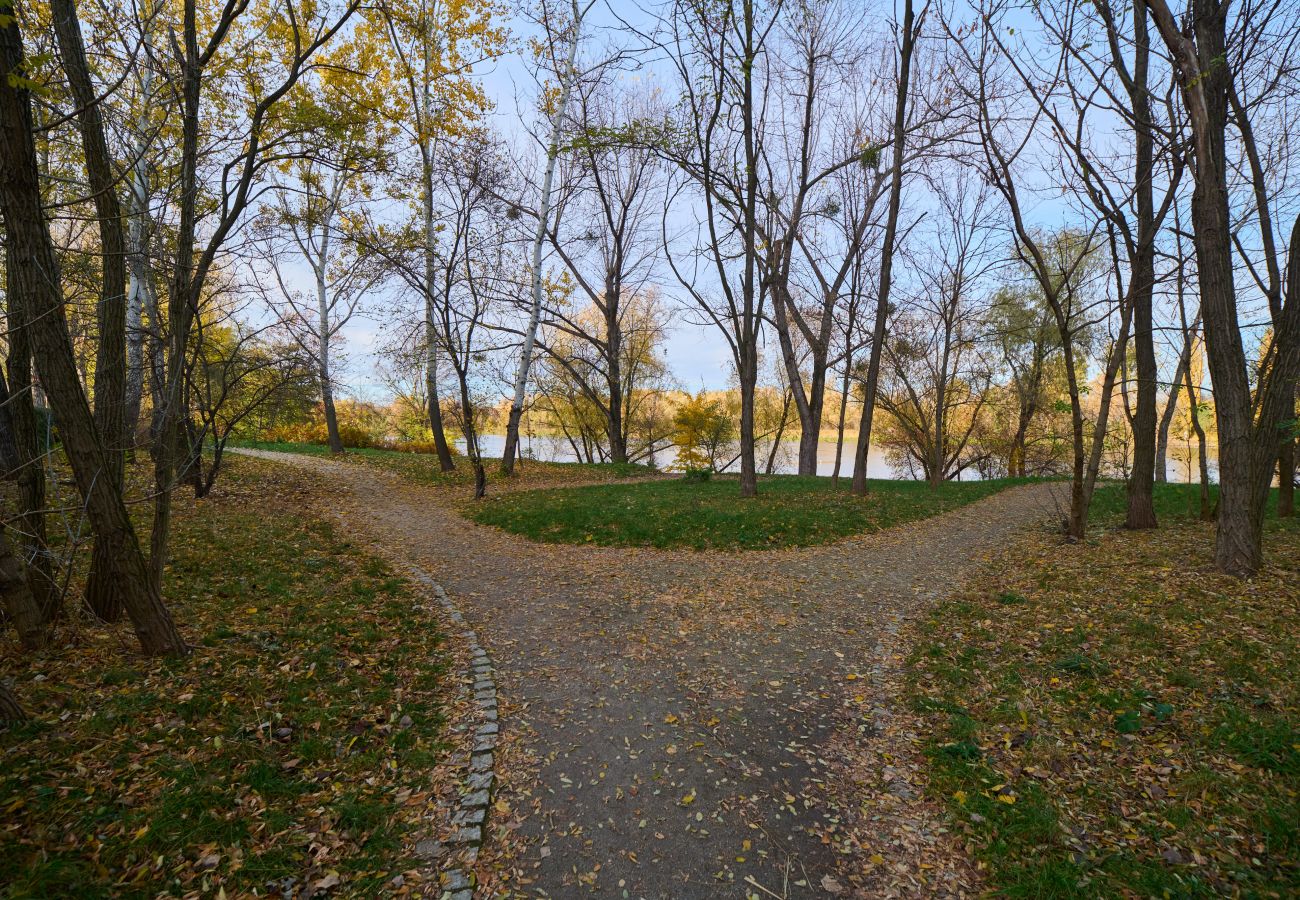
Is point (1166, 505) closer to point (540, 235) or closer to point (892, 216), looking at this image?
point (892, 216)

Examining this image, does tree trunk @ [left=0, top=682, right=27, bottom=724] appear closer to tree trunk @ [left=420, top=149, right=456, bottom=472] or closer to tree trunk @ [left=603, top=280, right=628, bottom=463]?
tree trunk @ [left=420, top=149, right=456, bottom=472]

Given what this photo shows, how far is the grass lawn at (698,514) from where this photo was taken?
9.70 meters

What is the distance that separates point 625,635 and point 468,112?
546 inches

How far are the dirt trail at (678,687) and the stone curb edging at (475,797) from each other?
0.15 meters

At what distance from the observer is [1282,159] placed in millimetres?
8930

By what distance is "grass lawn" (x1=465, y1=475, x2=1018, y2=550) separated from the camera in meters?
9.70

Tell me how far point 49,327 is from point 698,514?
906 centimetres

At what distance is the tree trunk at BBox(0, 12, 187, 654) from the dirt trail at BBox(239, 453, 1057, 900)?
2.88 m

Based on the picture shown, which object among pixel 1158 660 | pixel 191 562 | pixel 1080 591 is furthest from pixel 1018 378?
pixel 191 562

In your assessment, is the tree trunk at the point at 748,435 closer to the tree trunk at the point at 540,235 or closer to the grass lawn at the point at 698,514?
the grass lawn at the point at 698,514

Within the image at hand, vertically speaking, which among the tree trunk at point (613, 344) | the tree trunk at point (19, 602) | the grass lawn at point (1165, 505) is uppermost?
the tree trunk at point (613, 344)

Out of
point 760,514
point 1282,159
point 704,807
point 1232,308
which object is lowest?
point 704,807

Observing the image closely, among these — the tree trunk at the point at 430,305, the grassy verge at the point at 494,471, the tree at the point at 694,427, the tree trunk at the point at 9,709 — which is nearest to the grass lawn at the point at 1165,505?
the grassy verge at the point at 494,471

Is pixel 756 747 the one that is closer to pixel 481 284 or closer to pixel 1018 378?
pixel 481 284
